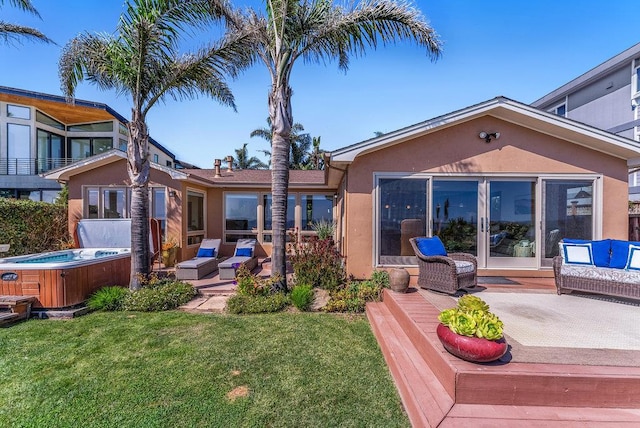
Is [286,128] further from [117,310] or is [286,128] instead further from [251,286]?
[117,310]

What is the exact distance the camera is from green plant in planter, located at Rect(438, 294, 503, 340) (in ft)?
10.6

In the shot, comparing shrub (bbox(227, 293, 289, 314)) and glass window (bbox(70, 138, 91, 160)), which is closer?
shrub (bbox(227, 293, 289, 314))

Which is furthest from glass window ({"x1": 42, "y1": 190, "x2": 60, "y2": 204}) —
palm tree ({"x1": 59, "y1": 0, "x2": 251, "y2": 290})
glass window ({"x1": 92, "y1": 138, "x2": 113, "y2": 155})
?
palm tree ({"x1": 59, "y1": 0, "x2": 251, "y2": 290})

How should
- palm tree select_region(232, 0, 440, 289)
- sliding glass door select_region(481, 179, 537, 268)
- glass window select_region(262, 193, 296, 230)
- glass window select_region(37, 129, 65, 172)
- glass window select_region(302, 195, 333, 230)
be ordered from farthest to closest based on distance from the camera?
1. glass window select_region(37, 129, 65, 172)
2. glass window select_region(302, 195, 333, 230)
3. glass window select_region(262, 193, 296, 230)
4. sliding glass door select_region(481, 179, 537, 268)
5. palm tree select_region(232, 0, 440, 289)

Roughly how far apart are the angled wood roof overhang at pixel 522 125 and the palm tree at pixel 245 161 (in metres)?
25.9

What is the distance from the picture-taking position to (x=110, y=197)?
11.8 metres

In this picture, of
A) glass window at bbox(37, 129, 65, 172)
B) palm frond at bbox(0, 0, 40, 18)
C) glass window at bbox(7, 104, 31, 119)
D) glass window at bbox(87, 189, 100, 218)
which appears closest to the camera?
palm frond at bbox(0, 0, 40, 18)

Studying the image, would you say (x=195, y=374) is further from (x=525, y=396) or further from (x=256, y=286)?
(x=525, y=396)

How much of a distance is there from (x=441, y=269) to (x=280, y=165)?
4.38 m

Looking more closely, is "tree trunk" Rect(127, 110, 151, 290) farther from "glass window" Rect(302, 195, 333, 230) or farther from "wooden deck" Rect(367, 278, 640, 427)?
"wooden deck" Rect(367, 278, 640, 427)

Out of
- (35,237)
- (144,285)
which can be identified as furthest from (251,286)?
(35,237)

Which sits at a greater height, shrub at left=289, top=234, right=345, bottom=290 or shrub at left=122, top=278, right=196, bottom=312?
shrub at left=289, top=234, right=345, bottom=290

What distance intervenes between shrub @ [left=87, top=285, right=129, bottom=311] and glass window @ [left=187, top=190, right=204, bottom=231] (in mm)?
4884

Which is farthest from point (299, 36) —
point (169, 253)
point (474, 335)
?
point (169, 253)
